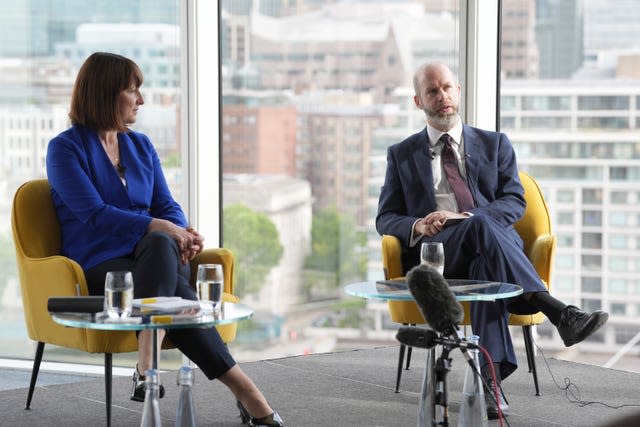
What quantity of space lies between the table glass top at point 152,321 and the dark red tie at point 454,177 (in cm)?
154

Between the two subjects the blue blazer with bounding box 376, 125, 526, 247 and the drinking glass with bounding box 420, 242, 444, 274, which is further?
the blue blazer with bounding box 376, 125, 526, 247

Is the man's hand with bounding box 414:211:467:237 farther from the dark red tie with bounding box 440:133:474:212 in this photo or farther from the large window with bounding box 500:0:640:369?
the large window with bounding box 500:0:640:369

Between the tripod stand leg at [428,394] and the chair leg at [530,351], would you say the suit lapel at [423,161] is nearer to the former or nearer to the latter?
the chair leg at [530,351]

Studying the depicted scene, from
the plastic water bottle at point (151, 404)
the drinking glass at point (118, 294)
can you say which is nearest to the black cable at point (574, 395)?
the plastic water bottle at point (151, 404)

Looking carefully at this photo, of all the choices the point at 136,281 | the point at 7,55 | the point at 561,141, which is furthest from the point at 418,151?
the point at 7,55

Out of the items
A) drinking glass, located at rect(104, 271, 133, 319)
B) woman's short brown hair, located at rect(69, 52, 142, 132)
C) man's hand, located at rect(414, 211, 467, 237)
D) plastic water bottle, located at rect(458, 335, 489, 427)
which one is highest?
woman's short brown hair, located at rect(69, 52, 142, 132)

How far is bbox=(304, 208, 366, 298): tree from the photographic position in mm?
4793

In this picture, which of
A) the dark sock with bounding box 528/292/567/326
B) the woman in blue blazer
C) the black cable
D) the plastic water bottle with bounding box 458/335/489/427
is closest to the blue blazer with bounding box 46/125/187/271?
the woman in blue blazer

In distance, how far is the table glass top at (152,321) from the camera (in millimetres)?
2242

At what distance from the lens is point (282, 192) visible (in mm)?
4801

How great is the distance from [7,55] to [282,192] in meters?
1.48

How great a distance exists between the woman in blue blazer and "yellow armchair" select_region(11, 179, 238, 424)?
2.6 inches

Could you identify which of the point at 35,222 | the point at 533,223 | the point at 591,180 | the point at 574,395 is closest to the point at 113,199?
the point at 35,222

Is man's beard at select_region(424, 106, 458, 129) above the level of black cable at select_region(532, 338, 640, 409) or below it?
above
